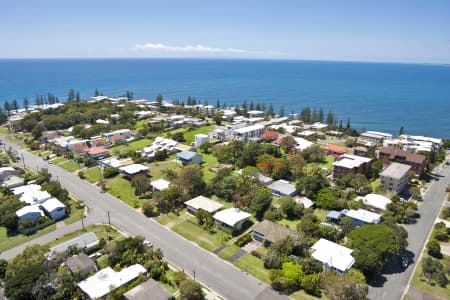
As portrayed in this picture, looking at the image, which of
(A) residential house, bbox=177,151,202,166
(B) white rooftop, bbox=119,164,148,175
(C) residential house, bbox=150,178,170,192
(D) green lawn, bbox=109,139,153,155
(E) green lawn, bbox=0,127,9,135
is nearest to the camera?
(C) residential house, bbox=150,178,170,192

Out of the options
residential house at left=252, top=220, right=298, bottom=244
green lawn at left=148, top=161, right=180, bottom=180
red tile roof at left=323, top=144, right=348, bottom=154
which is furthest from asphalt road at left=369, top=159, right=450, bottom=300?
green lawn at left=148, top=161, right=180, bottom=180

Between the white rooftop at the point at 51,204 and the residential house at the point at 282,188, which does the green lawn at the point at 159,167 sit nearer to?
the white rooftop at the point at 51,204

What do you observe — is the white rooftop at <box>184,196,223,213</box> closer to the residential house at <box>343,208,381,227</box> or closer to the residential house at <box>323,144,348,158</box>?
the residential house at <box>343,208,381,227</box>

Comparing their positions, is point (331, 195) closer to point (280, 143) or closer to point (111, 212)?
point (280, 143)

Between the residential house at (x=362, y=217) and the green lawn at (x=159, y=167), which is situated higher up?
the residential house at (x=362, y=217)

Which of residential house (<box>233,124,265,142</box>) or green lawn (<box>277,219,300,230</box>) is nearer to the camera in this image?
green lawn (<box>277,219,300,230</box>)

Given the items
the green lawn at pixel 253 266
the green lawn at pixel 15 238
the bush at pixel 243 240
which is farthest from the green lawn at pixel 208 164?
the green lawn at pixel 15 238

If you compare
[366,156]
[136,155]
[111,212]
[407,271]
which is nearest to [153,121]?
[136,155]
